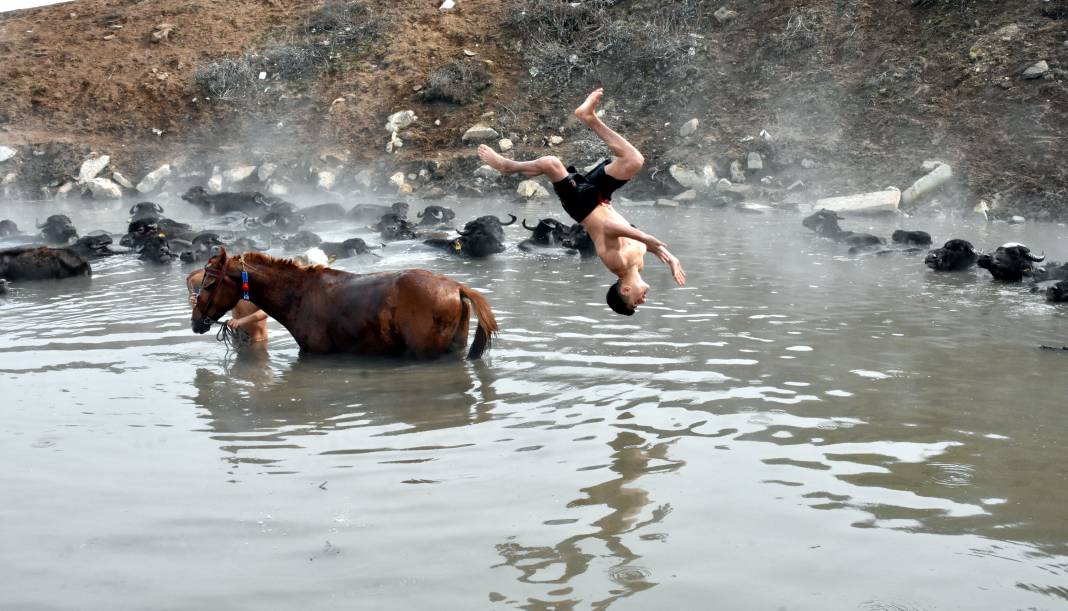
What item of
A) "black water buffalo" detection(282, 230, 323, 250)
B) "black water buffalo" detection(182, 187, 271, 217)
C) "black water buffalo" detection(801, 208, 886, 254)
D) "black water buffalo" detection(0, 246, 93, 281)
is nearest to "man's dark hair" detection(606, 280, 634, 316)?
"black water buffalo" detection(801, 208, 886, 254)

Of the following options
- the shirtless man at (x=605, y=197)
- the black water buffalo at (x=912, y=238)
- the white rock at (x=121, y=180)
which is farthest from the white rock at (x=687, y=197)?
the white rock at (x=121, y=180)

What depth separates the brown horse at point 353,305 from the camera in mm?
8859

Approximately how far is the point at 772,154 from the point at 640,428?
19.5 metres

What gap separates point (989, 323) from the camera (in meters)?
10.6

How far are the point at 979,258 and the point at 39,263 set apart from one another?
13903 millimetres

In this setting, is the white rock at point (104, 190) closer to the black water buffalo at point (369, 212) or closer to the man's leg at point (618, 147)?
the black water buffalo at point (369, 212)

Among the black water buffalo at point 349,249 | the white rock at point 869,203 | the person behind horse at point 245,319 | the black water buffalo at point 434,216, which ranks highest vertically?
the white rock at point 869,203

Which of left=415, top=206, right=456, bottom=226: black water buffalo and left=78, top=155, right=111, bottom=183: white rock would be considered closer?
left=415, top=206, right=456, bottom=226: black water buffalo

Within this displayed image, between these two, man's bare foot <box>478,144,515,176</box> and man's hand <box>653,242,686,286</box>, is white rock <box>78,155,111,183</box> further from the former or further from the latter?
man's hand <box>653,242,686,286</box>

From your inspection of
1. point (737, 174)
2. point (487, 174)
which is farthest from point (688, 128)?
point (487, 174)

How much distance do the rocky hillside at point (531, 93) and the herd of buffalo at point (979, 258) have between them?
18.6ft

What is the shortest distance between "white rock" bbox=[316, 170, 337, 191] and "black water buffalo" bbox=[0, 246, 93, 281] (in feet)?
46.9

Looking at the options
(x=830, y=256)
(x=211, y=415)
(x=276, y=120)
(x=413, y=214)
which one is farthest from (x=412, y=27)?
(x=211, y=415)

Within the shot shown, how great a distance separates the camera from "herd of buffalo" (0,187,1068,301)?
13353 mm
